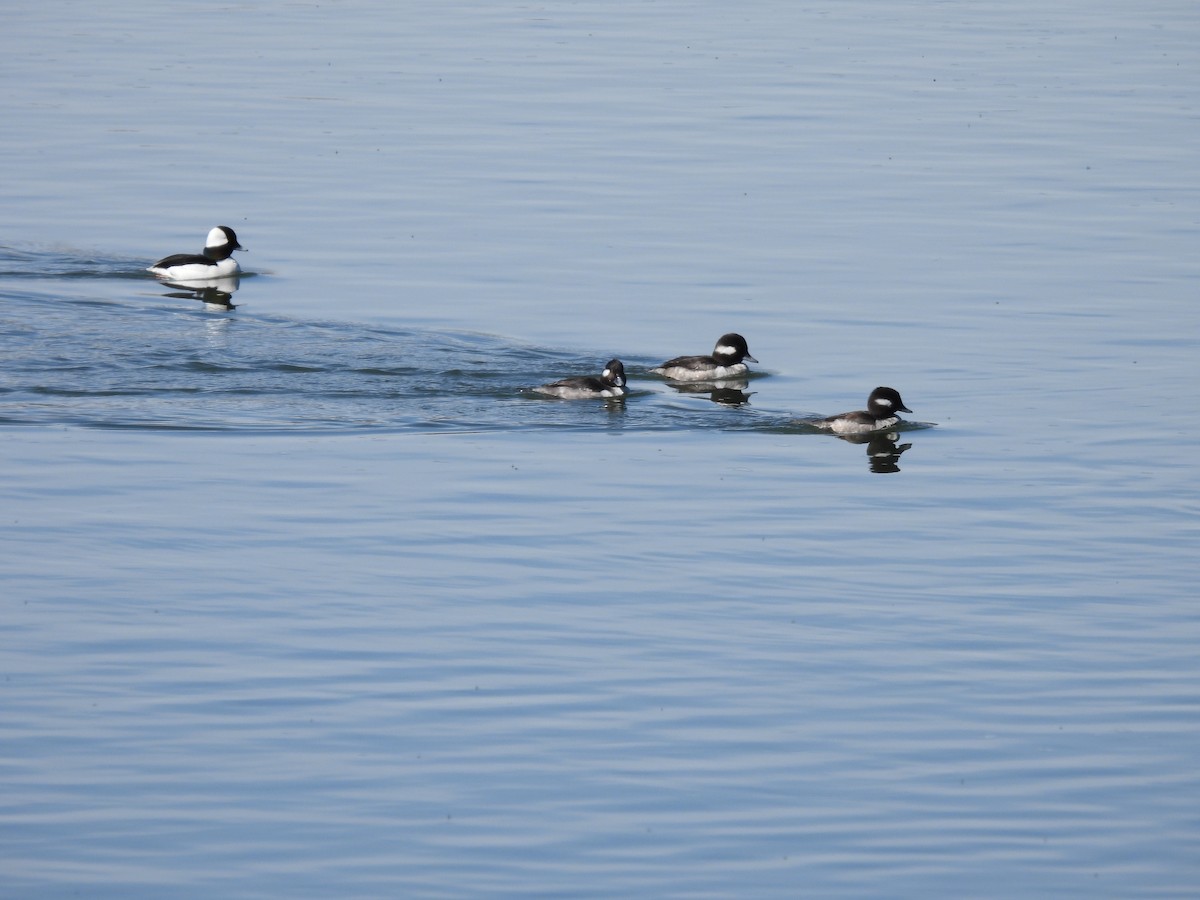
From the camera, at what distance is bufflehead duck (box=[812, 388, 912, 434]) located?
19828mm

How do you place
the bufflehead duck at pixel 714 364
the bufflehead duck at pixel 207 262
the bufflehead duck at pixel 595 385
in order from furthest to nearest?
1. the bufflehead duck at pixel 207 262
2. the bufflehead duck at pixel 714 364
3. the bufflehead duck at pixel 595 385

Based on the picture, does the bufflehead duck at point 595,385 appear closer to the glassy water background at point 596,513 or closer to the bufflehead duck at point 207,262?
the glassy water background at point 596,513

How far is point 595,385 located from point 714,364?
5.20 ft

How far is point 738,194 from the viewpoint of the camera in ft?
107

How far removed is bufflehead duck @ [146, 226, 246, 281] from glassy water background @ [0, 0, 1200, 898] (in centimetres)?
31

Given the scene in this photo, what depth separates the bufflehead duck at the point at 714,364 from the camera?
2155 cm

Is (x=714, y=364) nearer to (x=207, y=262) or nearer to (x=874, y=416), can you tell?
(x=874, y=416)

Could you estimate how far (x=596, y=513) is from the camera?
17.0 m

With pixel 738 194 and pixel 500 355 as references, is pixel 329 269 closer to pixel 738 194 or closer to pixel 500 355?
pixel 500 355

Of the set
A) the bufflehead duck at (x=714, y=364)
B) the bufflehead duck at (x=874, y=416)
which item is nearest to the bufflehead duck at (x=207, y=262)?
the bufflehead duck at (x=714, y=364)

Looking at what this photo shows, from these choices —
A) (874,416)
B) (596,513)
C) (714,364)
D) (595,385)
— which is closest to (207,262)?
(595,385)

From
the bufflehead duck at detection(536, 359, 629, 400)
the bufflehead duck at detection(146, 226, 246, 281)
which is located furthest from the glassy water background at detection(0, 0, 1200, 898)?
the bufflehead duck at detection(146, 226, 246, 281)

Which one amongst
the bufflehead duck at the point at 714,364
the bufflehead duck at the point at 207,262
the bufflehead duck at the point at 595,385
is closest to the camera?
the bufflehead duck at the point at 595,385

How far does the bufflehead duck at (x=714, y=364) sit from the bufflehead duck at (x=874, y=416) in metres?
1.86
